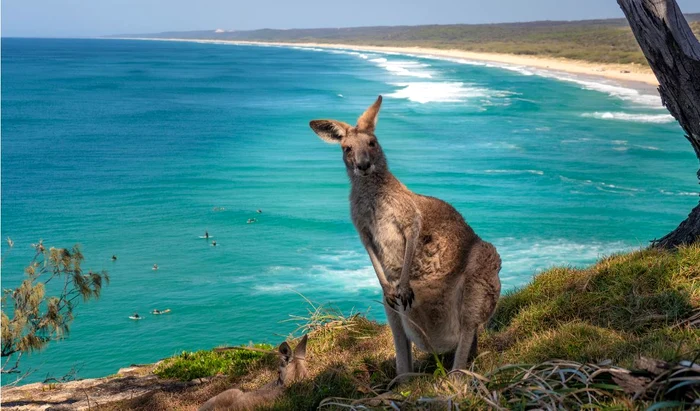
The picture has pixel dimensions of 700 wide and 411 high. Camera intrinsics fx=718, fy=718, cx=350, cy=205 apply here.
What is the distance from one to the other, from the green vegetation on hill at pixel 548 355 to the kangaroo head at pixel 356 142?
4.16ft

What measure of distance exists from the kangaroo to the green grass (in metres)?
1.32

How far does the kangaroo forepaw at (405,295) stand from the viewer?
173 inches

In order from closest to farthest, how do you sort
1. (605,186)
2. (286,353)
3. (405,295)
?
(405,295) < (286,353) < (605,186)

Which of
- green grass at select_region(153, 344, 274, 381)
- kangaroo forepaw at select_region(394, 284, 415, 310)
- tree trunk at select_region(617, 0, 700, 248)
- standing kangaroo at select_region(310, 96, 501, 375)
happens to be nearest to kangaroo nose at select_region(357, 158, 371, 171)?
standing kangaroo at select_region(310, 96, 501, 375)

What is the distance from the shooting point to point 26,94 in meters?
65.9

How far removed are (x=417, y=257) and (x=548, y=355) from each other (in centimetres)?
102

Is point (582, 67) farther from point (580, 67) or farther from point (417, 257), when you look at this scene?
point (417, 257)

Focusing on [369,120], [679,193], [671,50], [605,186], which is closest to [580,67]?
[605,186]

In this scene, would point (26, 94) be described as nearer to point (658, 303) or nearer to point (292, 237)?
point (292, 237)

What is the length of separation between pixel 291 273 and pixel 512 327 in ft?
50.5

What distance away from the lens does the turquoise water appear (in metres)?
18.6

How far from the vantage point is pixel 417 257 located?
4.54 m

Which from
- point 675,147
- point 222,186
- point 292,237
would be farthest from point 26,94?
point 675,147

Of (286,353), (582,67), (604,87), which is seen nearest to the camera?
(286,353)
